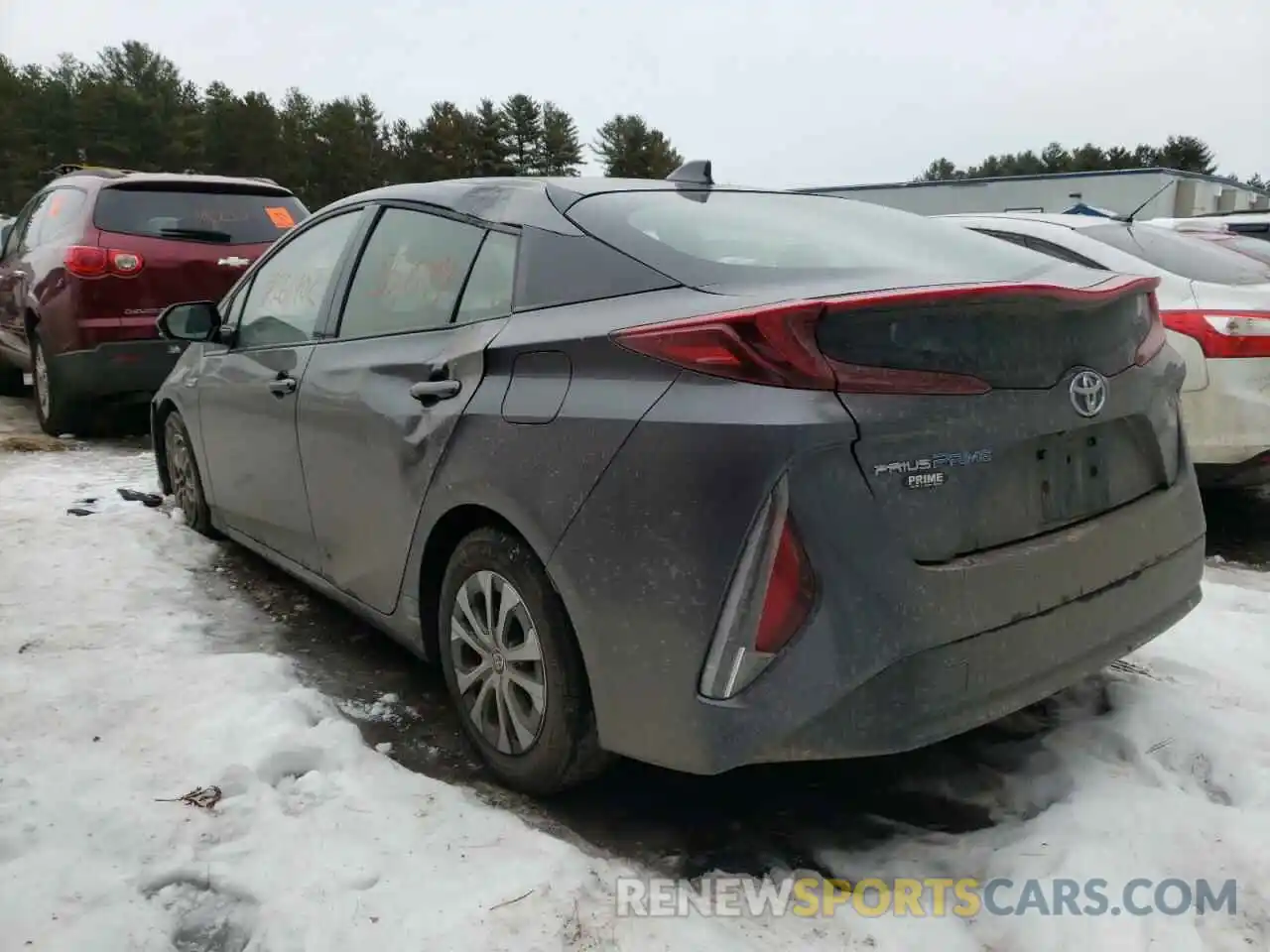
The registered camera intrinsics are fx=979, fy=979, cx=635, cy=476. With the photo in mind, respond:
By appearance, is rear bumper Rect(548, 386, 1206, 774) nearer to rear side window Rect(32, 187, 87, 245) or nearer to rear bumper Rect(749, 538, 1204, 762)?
rear bumper Rect(749, 538, 1204, 762)

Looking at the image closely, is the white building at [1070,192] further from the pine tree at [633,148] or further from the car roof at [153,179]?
the pine tree at [633,148]

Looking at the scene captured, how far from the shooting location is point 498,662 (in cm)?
245

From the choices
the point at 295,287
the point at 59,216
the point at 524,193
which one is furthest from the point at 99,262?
the point at 524,193

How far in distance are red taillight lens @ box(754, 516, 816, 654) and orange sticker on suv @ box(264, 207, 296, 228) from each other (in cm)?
610

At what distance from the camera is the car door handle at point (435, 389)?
100 inches

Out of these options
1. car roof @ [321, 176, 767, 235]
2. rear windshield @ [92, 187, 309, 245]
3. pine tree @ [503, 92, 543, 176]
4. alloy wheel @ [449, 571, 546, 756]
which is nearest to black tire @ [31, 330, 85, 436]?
rear windshield @ [92, 187, 309, 245]

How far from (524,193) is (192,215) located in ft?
15.7

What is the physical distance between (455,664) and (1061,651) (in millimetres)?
1513

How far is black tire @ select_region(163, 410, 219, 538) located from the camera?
454 centimetres

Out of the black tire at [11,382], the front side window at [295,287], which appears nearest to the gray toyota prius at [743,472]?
the front side window at [295,287]

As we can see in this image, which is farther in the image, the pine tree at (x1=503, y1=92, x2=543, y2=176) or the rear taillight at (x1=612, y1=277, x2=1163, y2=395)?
the pine tree at (x1=503, y1=92, x2=543, y2=176)

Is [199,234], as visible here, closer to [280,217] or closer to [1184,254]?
[280,217]

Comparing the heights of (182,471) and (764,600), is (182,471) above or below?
below

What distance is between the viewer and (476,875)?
207 centimetres
